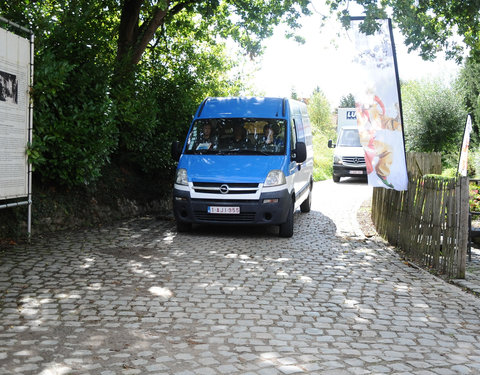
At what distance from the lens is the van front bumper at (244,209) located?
10469 millimetres

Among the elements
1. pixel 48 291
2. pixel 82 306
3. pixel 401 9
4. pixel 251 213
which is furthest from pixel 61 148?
pixel 401 9

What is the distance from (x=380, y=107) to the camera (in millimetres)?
9383

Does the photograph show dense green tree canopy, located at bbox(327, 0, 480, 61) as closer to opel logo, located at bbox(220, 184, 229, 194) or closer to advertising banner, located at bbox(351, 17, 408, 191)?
advertising banner, located at bbox(351, 17, 408, 191)

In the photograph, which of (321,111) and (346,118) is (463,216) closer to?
(346,118)

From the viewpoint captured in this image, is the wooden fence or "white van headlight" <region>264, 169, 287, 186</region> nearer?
the wooden fence

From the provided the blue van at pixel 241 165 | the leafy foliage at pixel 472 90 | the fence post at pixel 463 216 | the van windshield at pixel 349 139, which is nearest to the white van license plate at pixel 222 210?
the blue van at pixel 241 165

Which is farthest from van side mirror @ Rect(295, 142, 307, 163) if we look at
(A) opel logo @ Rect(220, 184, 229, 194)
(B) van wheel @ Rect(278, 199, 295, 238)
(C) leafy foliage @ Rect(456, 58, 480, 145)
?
(C) leafy foliage @ Rect(456, 58, 480, 145)

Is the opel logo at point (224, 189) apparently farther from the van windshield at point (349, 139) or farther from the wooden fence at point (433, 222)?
the van windshield at point (349, 139)

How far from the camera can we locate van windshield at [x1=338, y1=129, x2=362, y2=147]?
2689cm

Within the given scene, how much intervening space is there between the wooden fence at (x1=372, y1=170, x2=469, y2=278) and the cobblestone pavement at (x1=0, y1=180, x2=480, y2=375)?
13.7 inches

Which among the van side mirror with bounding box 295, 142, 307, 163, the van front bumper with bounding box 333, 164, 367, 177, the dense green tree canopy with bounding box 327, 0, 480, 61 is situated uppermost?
the dense green tree canopy with bounding box 327, 0, 480, 61

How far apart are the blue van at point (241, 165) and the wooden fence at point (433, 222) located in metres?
1.96

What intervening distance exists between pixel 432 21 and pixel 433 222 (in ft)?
27.4

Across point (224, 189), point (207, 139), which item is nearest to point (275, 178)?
point (224, 189)
